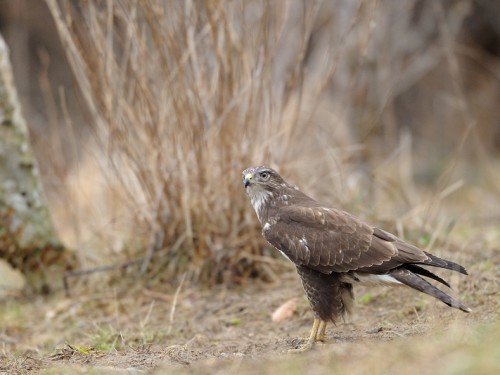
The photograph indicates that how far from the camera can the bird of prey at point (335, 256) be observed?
3.95m

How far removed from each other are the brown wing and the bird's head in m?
A: 0.23

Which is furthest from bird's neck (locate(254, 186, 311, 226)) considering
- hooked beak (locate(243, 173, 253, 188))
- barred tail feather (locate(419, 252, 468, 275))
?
barred tail feather (locate(419, 252, 468, 275))

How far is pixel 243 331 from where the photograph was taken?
4.90 m

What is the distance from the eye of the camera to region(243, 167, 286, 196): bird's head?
14.6 ft

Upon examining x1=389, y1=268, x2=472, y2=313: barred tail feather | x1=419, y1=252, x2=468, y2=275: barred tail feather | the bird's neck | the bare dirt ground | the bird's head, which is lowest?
the bare dirt ground

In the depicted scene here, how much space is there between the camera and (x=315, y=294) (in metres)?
4.12

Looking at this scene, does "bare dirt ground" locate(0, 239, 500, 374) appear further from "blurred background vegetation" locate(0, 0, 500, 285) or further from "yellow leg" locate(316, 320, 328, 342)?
"blurred background vegetation" locate(0, 0, 500, 285)

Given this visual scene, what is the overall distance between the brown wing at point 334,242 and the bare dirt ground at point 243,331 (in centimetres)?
36

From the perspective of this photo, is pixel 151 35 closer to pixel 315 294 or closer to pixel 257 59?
pixel 257 59

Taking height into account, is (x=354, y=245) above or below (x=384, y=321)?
above

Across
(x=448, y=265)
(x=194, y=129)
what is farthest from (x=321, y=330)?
(x=194, y=129)

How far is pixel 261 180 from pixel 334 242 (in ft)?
2.03


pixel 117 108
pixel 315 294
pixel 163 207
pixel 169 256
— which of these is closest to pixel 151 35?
pixel 117 108

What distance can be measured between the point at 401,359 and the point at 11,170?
13.0 feet
